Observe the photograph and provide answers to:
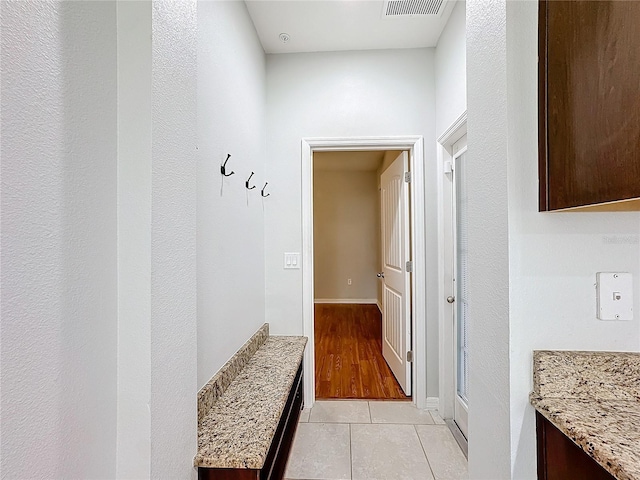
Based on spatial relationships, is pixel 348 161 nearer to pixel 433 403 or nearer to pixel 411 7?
pixel 411 7

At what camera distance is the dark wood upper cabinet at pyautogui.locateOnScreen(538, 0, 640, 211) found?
0.70 metres

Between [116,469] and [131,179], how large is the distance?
2.38ft

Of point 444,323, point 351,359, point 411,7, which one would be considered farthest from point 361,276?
point 411,7

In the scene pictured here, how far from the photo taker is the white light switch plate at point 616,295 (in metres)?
0.91

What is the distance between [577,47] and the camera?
82 centimetres

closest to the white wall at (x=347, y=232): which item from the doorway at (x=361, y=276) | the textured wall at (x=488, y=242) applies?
the doorway at (x=361, y=276)

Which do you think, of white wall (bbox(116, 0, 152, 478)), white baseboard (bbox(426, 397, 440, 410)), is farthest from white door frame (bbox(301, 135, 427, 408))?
white wall (bbox(116, 0, 152, 478))

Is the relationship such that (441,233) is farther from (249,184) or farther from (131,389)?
(131,389)

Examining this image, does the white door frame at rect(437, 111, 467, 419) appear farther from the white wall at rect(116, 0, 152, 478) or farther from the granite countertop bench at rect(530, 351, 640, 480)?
the white wall at rect(116, 0, 152, 478)

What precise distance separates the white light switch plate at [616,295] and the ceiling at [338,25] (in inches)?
76.8

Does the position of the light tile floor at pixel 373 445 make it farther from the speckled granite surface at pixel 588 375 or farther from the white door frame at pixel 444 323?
the speckled granite surface at pixel 588 375

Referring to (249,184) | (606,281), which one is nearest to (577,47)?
(606,281)

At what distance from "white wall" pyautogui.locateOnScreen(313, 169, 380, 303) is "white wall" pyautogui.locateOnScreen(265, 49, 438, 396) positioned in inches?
161

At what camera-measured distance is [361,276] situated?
683 centimetres
